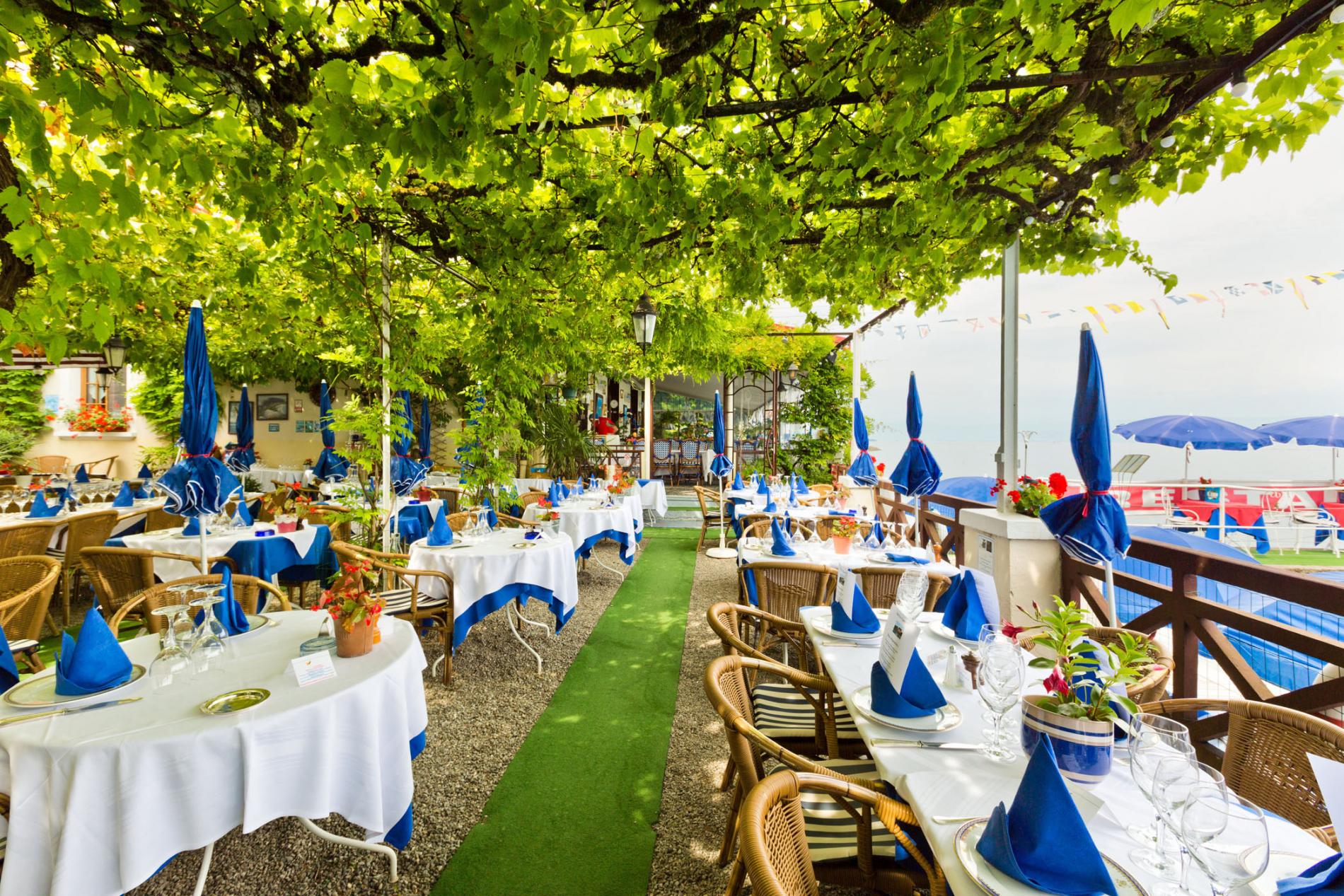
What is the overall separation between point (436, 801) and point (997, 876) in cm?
236

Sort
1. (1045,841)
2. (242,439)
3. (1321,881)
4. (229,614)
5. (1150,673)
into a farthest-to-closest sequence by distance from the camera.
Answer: (242,439)
(229,614)
(1150,673)
(1045,841)
(1321,881)

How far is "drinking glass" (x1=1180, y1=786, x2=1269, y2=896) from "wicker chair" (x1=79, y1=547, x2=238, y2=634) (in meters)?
4.79

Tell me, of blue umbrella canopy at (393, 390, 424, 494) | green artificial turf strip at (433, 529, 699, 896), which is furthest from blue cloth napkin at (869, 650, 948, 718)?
blue umbrella canopy at (393, 390, 424, 494)

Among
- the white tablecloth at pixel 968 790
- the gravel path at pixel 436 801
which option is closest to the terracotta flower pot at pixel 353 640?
the gravel path at pixel 436 801

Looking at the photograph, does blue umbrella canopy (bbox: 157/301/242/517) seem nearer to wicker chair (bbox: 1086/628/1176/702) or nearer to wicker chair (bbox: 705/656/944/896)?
wicker chair (bbox: 705/656/944/896)

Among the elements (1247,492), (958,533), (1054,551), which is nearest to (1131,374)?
(1247,492)

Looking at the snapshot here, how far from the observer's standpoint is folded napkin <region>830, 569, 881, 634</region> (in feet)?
8.04

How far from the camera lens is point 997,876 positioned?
1047 millimetres

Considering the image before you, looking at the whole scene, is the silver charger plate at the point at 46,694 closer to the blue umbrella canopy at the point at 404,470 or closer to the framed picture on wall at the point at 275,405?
the blue umbrella canopy at the point at 404,470

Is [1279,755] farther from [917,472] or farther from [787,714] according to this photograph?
[917,472]

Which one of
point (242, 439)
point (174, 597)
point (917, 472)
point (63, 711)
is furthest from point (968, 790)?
point (242, 439)

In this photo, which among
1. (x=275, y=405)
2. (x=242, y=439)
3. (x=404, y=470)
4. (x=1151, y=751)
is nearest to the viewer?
(x=1151, y=751)

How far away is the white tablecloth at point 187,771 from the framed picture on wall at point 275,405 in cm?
1395

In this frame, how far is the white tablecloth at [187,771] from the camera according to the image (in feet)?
4.92
